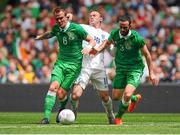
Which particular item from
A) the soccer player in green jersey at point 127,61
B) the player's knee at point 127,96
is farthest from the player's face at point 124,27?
the player's knee at point 127,96

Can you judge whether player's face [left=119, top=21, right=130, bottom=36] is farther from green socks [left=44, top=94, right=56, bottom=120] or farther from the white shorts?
green socks [left=44, top=94, right=56, bottom=120]

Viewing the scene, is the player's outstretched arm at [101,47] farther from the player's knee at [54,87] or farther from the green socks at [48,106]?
the green socks at [48,106]

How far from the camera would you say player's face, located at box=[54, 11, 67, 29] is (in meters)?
→ 15.6

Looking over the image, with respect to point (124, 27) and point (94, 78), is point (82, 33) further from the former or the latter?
point (94, 78)

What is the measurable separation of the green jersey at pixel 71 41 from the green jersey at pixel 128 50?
64 centimetres

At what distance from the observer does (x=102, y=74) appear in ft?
53.8

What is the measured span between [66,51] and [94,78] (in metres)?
0.96

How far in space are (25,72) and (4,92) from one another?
128cm

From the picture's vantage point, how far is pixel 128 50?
15625 mm

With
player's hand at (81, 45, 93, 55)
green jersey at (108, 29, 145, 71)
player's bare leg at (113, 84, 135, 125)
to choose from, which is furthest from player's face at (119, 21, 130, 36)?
player's bare leg at (113, 84, 135, 125)

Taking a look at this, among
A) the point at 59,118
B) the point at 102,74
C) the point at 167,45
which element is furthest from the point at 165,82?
the point at 59,118

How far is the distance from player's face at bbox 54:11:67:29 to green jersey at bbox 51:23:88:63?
0.37ft

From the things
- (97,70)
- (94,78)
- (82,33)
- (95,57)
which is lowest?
(94,78)

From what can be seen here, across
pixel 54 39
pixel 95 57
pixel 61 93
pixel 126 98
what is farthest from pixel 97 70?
pixel 54 39
